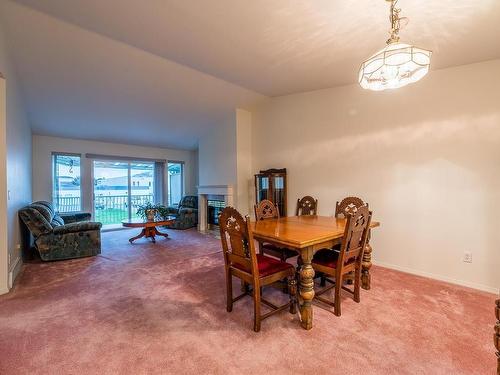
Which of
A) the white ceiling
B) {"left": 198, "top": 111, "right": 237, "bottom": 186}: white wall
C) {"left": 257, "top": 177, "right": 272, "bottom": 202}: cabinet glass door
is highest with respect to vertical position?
the white ceiling

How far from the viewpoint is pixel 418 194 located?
118 inches

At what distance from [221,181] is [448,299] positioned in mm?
4197

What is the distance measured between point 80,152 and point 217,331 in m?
5.70

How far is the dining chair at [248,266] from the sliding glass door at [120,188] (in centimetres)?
551

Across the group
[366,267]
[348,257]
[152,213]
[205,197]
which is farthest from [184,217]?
[348,257]

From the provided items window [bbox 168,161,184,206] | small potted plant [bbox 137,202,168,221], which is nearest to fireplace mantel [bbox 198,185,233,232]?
small potted plant [bbox 137,202,168,221]

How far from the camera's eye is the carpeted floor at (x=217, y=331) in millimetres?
1509

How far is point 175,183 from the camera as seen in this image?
759 cm

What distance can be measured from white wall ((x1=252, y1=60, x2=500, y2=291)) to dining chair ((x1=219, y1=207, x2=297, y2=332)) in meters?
1.95

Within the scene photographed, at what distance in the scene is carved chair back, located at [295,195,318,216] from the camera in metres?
3.80

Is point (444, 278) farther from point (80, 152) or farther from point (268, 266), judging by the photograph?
point (80, 152)

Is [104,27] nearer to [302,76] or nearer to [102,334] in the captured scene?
[302,76]

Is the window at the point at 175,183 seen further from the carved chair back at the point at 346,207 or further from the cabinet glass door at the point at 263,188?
the carved chair back at the point at 346,207

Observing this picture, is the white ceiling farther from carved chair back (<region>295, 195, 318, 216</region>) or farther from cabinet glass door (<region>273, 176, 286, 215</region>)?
carved chair back (<region>295, 195, 318, 216</region>)
